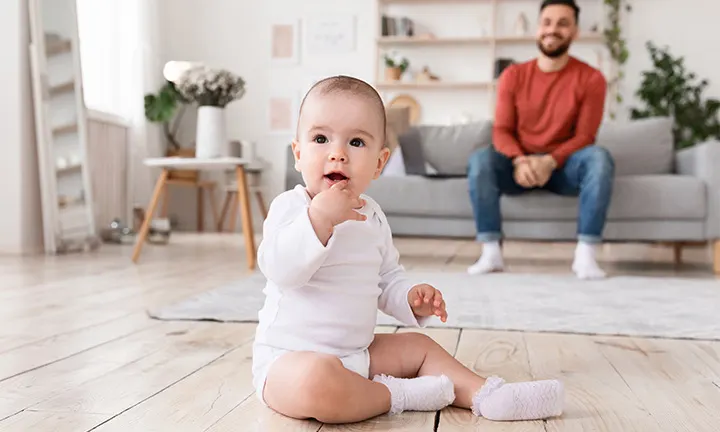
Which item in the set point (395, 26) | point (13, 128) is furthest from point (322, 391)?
point (395, 26)

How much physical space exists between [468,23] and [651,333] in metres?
4.92

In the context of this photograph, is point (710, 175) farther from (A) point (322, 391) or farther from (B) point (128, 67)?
(B) point (128, 67)

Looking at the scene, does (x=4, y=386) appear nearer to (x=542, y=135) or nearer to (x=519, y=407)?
(x=519, y=407)

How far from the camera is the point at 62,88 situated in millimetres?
4051

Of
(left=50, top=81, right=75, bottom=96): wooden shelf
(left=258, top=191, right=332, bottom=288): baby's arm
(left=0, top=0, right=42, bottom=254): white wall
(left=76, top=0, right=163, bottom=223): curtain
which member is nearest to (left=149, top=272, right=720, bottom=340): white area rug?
(left=258, top=191, right=332, bottom=288): baby's arm

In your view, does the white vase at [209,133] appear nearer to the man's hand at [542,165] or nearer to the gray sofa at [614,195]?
the gray sofa at [614,195]

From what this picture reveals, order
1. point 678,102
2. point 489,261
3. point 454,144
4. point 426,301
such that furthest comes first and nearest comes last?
point 678,102, point 454,144, point 489,261, point 426,301

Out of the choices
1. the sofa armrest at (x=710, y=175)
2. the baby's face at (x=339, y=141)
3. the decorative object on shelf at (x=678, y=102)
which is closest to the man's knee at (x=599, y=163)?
the sofa armrest at (x=710, y=175)

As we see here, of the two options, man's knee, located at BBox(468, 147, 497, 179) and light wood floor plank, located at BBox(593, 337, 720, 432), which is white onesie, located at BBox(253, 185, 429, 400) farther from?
man's knee, located at BBox(468, 147, 497, 179)

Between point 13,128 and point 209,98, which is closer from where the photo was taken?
point 209,98

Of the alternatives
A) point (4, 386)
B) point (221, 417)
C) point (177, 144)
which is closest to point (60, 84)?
point (177, 144)

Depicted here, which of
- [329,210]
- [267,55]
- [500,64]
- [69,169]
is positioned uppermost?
[267,55]

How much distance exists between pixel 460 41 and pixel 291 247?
5.41 meters

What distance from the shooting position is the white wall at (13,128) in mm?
3713
